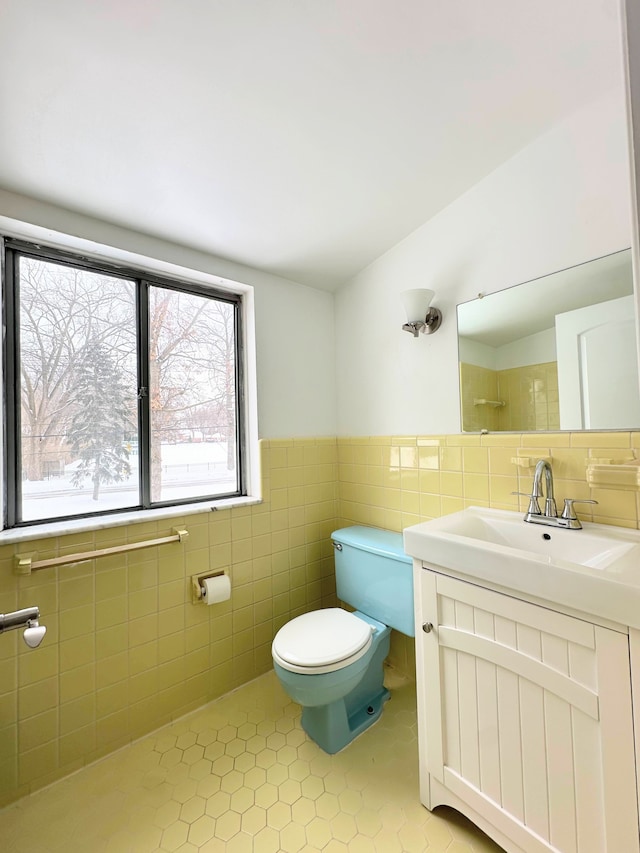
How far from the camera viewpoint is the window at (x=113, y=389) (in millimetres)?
1427

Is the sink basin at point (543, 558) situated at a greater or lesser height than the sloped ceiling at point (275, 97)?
lesser

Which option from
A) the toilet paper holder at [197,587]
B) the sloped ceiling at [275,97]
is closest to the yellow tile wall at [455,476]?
the toilet paper holder at [197,587]

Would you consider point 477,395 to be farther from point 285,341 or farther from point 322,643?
point 322,643

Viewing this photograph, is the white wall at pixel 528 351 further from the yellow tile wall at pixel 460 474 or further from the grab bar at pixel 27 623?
the grab bar at pixel 27 623

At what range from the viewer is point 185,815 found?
1.21 m

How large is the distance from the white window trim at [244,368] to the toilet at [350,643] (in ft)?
1.99

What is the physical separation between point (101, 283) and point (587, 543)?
2100 millimetres

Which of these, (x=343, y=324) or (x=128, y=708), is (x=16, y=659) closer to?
(x=128, y=708)

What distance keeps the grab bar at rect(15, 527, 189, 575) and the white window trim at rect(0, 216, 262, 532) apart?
74 millimetres

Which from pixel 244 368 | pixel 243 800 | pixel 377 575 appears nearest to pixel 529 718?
pixel 377 575

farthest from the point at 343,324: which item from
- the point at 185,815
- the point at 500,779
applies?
the point at 185,815

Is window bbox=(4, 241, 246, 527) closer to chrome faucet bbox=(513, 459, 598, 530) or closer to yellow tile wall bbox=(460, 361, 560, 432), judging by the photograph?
yellow tile wall bbox=(460, 361, 560, 432)

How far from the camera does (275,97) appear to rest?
1.10 meters

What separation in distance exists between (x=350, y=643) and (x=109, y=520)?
1064 millimetres
